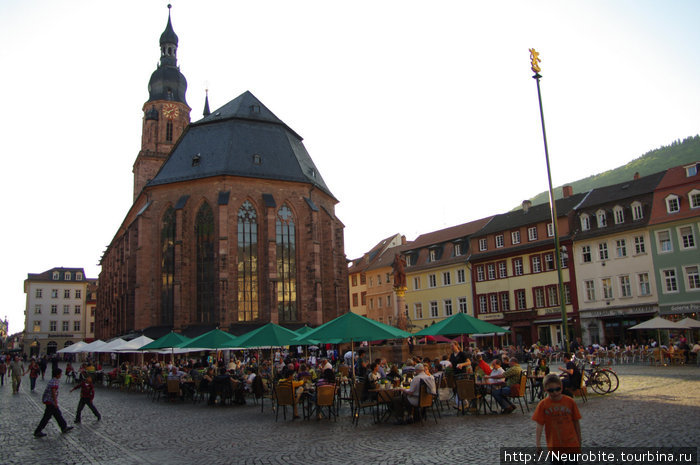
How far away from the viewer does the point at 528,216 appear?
153 feet

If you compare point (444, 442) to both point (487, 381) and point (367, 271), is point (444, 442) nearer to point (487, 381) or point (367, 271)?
point (487, 381)

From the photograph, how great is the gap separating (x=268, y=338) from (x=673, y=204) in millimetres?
29654

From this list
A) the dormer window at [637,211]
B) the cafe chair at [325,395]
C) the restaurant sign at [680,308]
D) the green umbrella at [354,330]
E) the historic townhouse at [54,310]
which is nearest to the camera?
the cafe chair at [325,395]

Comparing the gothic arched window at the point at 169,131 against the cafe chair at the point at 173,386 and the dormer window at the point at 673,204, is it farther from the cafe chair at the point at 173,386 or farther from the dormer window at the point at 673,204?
the dormer window at the point at 673,204

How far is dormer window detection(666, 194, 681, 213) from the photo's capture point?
36.3m

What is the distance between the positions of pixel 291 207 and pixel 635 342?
2507 centimetres

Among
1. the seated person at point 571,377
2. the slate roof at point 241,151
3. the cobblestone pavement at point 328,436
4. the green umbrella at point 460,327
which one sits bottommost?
the cobblestone pavement at point 328,436

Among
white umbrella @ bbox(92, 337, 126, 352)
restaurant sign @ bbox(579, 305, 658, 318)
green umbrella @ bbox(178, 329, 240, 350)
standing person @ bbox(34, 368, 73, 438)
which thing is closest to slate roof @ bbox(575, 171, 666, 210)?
restaurant sign @ bbox(579, 305, 658, 318)

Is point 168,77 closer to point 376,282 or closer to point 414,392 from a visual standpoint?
point 376,282

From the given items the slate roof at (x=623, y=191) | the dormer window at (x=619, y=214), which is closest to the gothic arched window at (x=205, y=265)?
the slate roof at (x=623, y=191)

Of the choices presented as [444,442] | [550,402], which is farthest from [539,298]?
[550,402]

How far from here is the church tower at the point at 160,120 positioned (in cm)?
6350

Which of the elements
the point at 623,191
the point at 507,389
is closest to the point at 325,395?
the point at 507,389

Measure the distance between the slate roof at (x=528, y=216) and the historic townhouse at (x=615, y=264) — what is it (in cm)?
243
